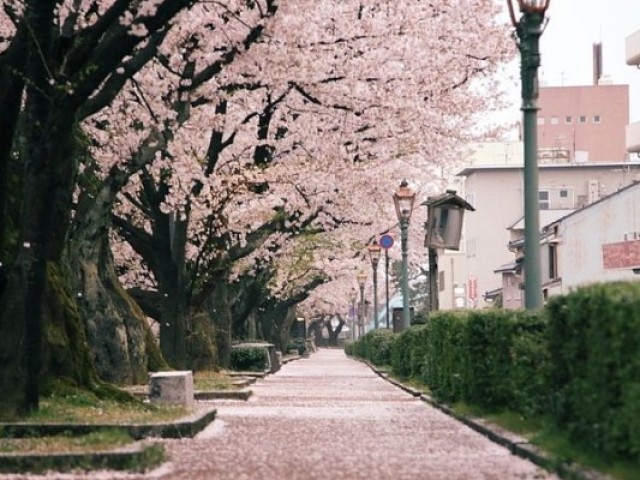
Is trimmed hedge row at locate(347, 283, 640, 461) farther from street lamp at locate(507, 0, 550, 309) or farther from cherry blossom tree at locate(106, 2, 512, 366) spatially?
cherry blossom tree at locate(106, 2, 512, 366)

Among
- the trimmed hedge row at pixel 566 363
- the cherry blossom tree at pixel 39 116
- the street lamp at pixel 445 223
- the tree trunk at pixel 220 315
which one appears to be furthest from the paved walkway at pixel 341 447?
the tree trunk at pixel 220 315

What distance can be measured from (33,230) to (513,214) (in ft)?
309

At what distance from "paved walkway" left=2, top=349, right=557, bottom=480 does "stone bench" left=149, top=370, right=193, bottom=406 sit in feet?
2.24

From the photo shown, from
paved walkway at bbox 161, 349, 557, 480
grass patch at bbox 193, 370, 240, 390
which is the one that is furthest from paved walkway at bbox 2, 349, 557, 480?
grass patch at bbox 193, 370, 240, 390

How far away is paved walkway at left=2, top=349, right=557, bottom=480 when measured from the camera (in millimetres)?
12648

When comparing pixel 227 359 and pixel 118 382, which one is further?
pixel 227 359

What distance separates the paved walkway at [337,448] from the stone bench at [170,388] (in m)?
0.68

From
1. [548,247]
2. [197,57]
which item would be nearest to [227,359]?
[197,57]

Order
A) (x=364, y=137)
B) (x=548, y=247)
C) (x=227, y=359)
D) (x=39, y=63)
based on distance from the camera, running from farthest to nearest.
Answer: (x=548, y=247), (x=227, y=359), (x=364, y=137), (x=39, y=63)

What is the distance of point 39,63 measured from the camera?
1678cm

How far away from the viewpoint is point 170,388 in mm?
22297

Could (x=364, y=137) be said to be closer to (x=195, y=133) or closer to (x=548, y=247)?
(x=195, y=133)

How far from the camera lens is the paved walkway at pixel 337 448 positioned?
12.6 metres

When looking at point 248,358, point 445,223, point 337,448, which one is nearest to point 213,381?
point 445,223
